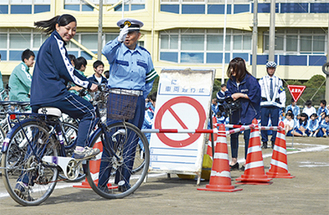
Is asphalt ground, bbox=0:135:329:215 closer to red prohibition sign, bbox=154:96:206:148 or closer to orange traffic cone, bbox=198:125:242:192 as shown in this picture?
orange traffic cone, bbox=198:125:242:192

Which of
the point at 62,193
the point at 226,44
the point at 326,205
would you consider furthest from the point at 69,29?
the point at 226,44

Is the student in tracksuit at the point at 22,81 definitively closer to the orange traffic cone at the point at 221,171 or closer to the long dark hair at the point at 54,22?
the long dark hair at the point at 54,22

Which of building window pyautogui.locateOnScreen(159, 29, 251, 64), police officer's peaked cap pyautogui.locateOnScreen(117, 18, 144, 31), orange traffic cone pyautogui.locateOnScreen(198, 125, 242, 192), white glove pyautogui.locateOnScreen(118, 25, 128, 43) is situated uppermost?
building window pyautogui.locateOnScreen(159, 29, 251, 64)

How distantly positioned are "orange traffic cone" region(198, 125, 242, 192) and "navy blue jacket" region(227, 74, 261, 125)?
248 cm

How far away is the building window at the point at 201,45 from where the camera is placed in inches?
1672

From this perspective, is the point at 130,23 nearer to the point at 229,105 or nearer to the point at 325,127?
the point at 229,105

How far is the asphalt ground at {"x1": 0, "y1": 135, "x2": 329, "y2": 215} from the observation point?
589cm

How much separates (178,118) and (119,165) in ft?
6.22

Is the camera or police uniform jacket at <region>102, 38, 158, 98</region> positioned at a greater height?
police uniform jacket at <region>102, 38, 158, 98</region>

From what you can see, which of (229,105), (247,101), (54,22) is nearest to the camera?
(54,22)

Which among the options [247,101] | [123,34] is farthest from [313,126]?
[123,34]

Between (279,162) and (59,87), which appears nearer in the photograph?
(59,87)

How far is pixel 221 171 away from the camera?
7465 mm

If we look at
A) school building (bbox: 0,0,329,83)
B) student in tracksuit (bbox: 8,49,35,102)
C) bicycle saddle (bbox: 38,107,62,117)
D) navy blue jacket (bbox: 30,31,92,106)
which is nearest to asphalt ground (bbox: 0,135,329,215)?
bicycle saddle (bbox: 38,107,62,117)
